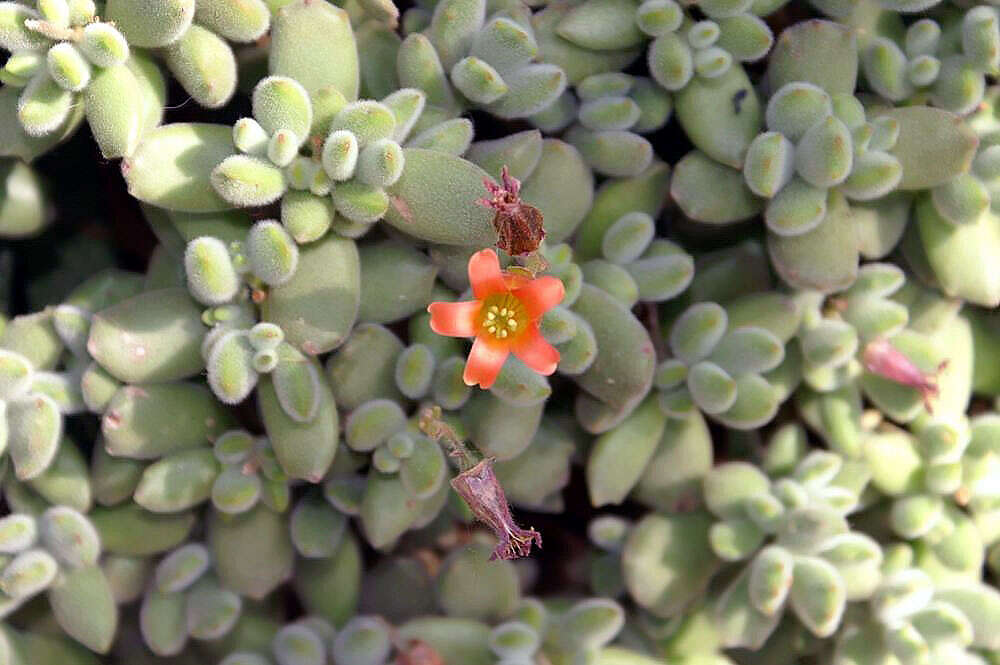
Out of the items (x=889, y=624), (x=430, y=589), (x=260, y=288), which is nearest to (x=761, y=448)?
(x=889, y=624)

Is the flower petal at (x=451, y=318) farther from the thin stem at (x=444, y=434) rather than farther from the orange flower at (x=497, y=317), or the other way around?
the thin stem at (x=444, y=434)

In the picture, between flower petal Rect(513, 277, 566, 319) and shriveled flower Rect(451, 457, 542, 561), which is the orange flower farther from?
shriveled flower Rect(451, 457, 542, 561)

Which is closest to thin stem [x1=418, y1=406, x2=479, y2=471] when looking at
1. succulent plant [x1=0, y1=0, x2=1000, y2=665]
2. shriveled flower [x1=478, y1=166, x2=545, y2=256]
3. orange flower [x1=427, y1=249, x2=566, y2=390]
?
succulent plant [x1=0, y1=0, x2=1000, y2=665]

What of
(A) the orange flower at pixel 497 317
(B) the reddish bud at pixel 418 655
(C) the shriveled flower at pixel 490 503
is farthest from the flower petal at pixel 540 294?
(B) the reddish bud at pixel 418 655

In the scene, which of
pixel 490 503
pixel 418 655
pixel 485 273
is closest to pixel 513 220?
pixel 485 273

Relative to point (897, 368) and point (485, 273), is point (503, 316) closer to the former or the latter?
point (485, 273)

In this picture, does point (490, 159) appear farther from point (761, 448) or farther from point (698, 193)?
point (761, 448)
